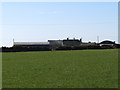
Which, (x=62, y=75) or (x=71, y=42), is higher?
(x=71, y=42)

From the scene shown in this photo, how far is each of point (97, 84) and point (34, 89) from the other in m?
2.59

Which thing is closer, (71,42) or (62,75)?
(62,75)

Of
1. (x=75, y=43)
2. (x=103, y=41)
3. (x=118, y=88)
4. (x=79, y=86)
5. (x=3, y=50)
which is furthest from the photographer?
(x=103, y=41)

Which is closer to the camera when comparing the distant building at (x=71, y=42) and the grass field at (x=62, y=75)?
the grass field at (x=62, y=75)

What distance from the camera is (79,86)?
35.1 feet

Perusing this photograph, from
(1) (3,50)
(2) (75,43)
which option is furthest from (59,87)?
(2) (75,43)

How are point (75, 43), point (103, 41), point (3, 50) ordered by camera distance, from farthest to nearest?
point (103, 41) < point (75, 43) < point (3, 50)

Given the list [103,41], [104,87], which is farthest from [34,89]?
[103,41]

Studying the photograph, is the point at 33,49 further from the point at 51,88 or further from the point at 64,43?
the point at 51,88

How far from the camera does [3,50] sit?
84188mm

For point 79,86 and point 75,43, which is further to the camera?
point 75,43

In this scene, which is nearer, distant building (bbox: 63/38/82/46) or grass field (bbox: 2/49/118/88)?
grass field (bbox: 2/49/118/88)

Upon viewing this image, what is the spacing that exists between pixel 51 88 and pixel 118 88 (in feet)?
7.93

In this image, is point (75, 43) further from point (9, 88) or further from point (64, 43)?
point (9, 88)
